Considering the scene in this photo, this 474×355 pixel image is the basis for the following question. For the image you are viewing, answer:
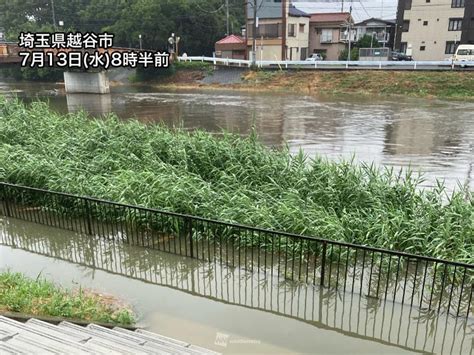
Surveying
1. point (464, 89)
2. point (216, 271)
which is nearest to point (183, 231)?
point (216, 271)

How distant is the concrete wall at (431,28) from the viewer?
43219 mm

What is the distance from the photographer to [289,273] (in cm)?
629

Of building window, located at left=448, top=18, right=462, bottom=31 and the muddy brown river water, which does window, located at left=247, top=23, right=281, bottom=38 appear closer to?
building window, located at left=448, top=18, right=462, bottom=31

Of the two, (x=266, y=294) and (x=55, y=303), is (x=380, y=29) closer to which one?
(x=266, y=294)

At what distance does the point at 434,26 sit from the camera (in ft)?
145

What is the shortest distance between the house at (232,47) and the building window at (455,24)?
74.7 ft

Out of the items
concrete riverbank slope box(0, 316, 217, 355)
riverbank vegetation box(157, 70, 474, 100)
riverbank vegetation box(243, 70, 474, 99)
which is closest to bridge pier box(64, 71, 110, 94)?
riverbank vegetation box(157, 70, 474, 100)

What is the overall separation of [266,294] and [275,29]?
47.8 m

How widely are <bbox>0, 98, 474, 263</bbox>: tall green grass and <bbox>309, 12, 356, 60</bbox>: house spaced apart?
46377 millimetres

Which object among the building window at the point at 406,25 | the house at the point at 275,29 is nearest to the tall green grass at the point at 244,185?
the house at the point at 275,29

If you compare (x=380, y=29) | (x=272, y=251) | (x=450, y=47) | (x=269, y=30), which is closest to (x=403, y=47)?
(x=450, y=47)

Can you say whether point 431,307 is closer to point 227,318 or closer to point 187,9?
point 227,318

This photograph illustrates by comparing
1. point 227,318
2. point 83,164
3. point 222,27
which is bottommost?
point 227,318

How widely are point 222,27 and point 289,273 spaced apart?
55642 millimetres
